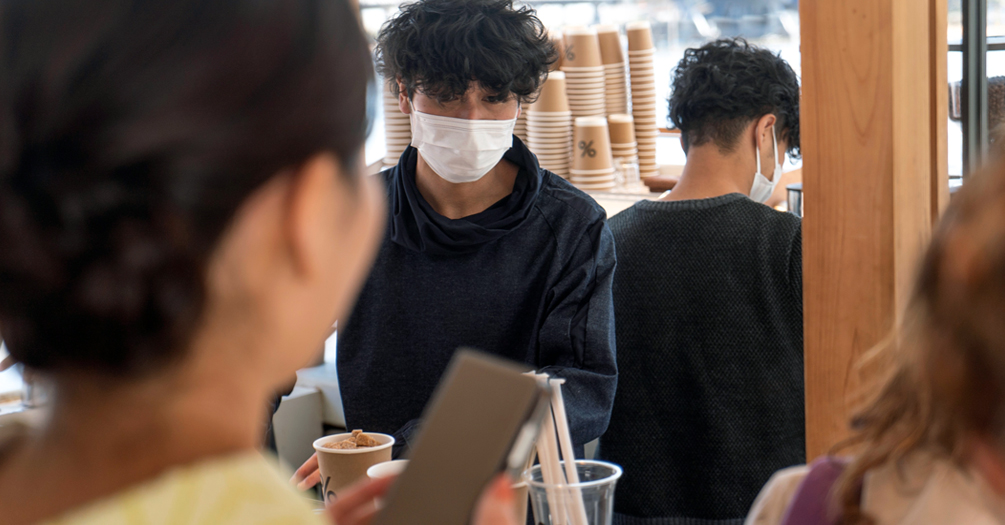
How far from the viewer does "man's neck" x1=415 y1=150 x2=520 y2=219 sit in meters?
1.70

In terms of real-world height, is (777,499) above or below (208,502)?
below

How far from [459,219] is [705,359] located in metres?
0.58

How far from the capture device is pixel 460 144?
62.8 inches

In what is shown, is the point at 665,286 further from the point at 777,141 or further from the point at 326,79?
the point at 326,79

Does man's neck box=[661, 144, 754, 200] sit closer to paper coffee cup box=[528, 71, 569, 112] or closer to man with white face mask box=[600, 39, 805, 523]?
man with white face mask box=[600, 39, 805, 523]

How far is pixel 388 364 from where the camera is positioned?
1.66 metres

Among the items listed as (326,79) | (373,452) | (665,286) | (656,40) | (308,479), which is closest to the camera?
(326,79)

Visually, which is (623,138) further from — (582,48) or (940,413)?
(940,413)

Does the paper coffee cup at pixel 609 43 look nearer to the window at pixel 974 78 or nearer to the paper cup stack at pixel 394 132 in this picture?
the paper cup stack at pixel 394 132

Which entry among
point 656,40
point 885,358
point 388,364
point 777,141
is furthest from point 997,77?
point 656,40

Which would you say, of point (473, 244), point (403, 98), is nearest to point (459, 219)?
point (473, 244)

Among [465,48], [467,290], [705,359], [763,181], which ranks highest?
[465,48]

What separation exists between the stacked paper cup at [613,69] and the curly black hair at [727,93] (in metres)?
0.55

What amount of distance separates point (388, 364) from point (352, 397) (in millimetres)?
103
